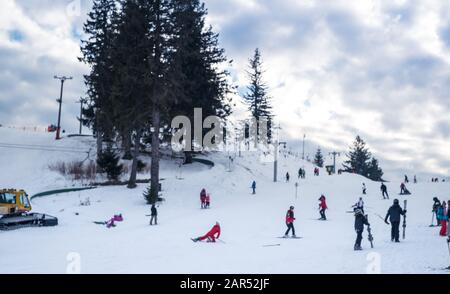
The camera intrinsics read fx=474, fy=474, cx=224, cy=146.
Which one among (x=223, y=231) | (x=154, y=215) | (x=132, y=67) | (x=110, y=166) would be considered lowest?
(x=223, y=231)

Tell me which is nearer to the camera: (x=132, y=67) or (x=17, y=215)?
(x=17, y=215)

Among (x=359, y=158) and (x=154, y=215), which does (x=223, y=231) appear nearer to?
(x=154, y=215)

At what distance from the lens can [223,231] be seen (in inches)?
904

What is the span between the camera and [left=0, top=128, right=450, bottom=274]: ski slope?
14.2 m

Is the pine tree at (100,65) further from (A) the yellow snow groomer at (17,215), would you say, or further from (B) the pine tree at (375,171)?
(B) the pine tree at (375,171)

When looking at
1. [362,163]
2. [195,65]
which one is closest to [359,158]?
[362,163]

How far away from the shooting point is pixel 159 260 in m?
15.5

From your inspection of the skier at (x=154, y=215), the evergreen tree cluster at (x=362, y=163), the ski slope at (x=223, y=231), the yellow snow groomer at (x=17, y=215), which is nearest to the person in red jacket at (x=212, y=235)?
the ski slope at (x=223, y=231)

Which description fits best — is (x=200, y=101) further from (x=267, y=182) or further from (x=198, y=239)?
(x=198, y=239)

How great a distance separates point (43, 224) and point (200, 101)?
20.6 metres

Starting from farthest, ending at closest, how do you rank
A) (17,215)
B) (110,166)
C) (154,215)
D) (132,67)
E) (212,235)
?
(110,166) → (132,67) → (154,215) → (17,215) → (212,235)

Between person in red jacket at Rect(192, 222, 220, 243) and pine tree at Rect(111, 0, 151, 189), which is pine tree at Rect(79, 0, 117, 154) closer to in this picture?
pine tree at Rect(111, 0, 151, 189)

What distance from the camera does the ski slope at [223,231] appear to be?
1425cm
